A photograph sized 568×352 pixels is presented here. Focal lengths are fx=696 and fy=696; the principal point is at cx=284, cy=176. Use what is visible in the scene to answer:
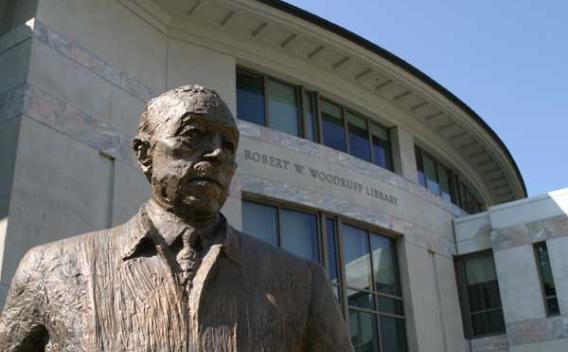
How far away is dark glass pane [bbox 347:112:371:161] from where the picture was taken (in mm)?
19422

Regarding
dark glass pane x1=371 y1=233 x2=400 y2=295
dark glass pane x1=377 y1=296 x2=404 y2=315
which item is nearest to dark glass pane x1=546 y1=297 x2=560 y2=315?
dark glass pane x1=377 y1=296 x2=404 y2=315

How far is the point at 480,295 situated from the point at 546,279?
2163mm

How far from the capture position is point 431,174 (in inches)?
898

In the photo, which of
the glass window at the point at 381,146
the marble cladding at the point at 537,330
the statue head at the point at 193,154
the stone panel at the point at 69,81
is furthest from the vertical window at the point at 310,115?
the statue head at the point at 193,154

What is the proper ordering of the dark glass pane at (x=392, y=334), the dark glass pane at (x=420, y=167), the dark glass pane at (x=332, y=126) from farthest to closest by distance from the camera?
1. the dark glass pane at (x=420, y=167)
2. the dark glass pane at (x=332, y=126)
3. the dark glass pane at (x=392, y=334)

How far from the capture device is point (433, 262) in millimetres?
20359

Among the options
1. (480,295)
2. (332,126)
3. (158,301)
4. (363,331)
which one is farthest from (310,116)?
(158,301)

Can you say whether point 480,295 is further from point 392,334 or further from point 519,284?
point 392,334

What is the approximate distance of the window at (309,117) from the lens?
17109mm

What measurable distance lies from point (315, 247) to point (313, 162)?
218cm

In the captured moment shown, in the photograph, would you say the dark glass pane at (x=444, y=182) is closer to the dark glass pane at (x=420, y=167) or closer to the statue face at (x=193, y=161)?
the dark glass pane at (x=420, y=167)

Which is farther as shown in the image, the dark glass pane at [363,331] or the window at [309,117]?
the window at [309,117]

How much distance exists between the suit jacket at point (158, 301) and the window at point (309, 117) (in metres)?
14.3

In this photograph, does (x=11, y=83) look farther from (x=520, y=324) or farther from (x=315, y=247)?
(x=520, y=324)
